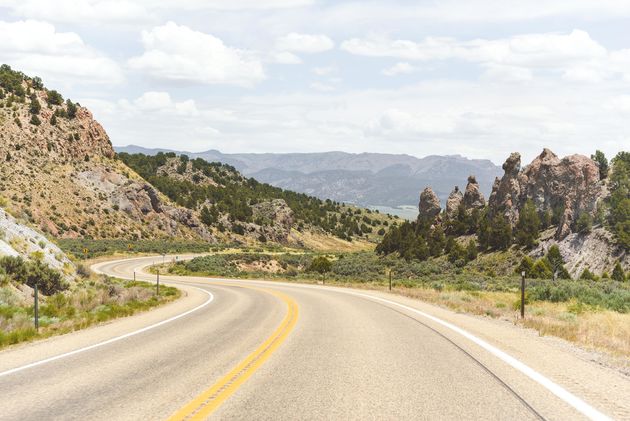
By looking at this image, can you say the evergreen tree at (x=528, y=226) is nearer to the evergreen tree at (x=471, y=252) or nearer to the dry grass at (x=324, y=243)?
the evergreen tree at (x=471, y=252)

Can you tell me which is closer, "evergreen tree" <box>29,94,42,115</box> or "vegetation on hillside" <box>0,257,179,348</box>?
"vegetation on hillside" <box>0,257,179,348</box>

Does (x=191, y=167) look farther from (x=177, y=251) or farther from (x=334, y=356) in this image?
(x=334, y=356)

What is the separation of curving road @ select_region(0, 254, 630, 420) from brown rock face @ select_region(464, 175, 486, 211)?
8465 cm

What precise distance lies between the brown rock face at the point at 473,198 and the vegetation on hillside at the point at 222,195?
187 feet

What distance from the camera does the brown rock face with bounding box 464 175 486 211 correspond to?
3779 inches

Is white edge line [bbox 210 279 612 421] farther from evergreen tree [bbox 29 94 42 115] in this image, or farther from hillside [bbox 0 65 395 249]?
evergreen tree [bbox 29 94 42 115]

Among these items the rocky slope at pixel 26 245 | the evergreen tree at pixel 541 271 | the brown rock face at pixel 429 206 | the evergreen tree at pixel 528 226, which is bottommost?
the evergreen tree at pixel 541 271

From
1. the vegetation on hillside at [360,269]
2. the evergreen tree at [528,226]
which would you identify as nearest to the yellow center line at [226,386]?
the vegetation on hillside at [360,269]

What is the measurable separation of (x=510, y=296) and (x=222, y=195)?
406 ft

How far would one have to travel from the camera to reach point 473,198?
3824 inches

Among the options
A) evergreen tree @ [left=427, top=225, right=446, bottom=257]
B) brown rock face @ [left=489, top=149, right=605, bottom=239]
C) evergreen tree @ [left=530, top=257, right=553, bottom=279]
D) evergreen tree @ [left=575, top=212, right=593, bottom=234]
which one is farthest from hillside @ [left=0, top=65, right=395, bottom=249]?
evergreen tree @ [left=575, top=212, right=593, bottom=234]

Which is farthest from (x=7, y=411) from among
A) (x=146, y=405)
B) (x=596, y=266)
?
(x=596, y=266)

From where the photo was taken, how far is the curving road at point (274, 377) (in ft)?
21.6

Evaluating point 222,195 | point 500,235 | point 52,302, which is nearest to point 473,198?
point 500,235
